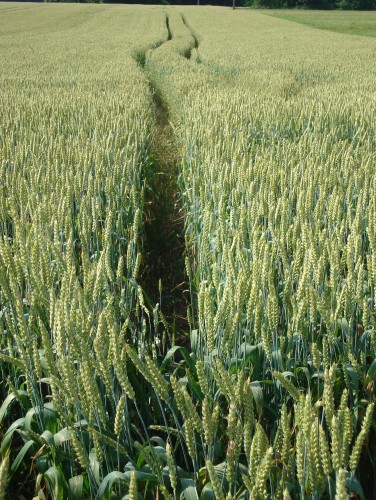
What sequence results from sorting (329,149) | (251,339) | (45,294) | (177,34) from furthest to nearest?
(177,34) < (329,149) < (251,339) < (45,294)

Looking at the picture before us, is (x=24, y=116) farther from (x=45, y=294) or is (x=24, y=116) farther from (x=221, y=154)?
(x=45, y=294)

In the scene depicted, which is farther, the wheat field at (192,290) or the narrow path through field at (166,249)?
the narrow path through field at (166,249)

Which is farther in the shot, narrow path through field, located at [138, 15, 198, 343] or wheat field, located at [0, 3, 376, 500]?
narrow path through field, located at [138, 15, 198, 343]

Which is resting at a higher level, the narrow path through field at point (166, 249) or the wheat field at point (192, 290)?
the wheat field at point (192, 290)

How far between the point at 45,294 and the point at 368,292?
1.35 metres

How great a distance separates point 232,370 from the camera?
6.06 feet

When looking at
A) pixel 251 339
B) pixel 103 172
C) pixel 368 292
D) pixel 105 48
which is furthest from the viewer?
pixel 105 48

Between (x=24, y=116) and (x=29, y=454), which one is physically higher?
(x=24, y=116)

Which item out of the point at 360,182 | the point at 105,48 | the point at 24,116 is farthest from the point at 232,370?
the point at 105,48

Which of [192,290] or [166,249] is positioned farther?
[166,249]

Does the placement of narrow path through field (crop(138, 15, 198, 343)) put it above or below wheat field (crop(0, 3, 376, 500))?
below

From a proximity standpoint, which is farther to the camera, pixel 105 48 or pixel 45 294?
pixel 105 48


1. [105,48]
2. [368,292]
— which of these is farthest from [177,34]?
[368,292]

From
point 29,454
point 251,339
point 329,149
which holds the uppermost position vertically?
point 329,149
